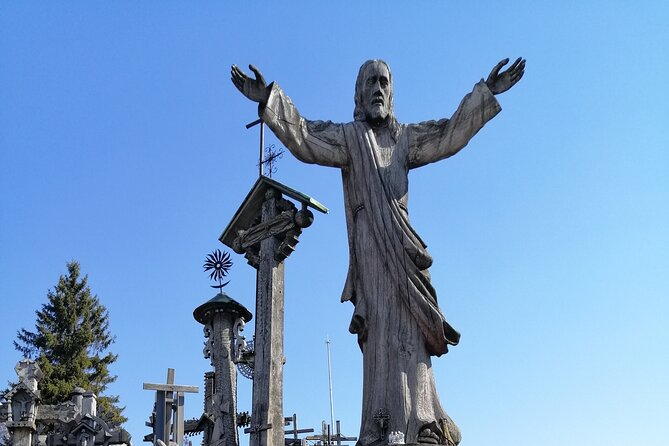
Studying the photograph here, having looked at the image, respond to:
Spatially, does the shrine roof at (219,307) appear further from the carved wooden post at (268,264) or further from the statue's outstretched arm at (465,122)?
the statue's outstretched arm at (465,122)

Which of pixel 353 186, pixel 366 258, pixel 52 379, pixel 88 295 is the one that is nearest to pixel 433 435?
pixel 366 258

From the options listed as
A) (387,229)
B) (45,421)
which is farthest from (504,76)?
(45,421)

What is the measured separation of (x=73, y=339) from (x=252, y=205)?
23.0 meters

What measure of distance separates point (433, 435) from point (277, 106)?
303cm

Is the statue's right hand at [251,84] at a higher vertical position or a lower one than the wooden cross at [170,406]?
higher

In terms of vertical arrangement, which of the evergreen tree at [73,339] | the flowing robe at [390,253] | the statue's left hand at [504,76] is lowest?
the flowing robe at [390,253]

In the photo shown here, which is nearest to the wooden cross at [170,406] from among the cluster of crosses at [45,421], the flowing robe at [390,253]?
the cluster of crosses at [45,421]

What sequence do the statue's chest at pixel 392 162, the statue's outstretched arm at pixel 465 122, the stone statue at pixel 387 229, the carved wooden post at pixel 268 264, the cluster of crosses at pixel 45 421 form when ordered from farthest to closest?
the cluster of crosses at pixel 45 421 → the carved wooden post at pixel 268 264 → the statue's outstretched arm at pixel 465 122 → the statue's chest at pixel 392 162 → the stone statue at pixel 387 229

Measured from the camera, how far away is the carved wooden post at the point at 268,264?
10.7m

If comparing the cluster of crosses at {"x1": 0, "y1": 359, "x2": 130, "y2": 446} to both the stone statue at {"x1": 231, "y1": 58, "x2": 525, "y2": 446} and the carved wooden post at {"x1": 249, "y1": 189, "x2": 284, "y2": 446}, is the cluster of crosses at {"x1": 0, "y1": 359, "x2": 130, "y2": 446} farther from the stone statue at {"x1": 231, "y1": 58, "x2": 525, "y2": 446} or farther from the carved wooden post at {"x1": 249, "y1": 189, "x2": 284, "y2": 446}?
the stone statue at {"x1": 231, "y1": 58, "x2": 525, "y2": 446}

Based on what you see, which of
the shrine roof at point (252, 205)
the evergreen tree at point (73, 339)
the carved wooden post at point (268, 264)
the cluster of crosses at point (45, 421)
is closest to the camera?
the carved wooden post at point (268, 264)

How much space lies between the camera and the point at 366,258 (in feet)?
24.3

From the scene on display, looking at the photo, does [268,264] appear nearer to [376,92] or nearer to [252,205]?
[252,205]

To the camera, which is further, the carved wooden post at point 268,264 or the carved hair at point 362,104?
the carved wooden post at point 268,264
